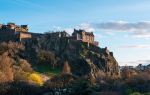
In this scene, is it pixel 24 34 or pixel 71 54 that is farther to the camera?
pixel 24 34

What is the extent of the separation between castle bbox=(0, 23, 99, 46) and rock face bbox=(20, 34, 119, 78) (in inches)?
112

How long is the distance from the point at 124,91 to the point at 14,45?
74.0 m

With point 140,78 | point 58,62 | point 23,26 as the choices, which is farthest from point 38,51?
point 140,78

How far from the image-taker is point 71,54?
522 ft

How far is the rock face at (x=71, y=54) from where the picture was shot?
15300 centimetres

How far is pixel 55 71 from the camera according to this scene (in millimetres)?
149375

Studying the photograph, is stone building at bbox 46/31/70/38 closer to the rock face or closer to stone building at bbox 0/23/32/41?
the rock face

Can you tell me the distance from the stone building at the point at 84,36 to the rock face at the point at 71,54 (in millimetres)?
8123

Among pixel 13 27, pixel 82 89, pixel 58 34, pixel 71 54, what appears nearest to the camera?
pixel 82 89

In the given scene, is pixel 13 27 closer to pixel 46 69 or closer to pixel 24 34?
pixel 24 34

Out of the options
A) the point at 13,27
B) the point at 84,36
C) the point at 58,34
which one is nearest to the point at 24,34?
the point at 13,27

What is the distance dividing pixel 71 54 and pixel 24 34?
19.0 m

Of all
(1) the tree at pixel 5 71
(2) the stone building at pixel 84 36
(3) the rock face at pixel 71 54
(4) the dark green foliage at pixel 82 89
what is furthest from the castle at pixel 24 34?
(4) the dark green foliage at pixel 82 89

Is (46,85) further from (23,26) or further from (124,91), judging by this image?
(23,26)
